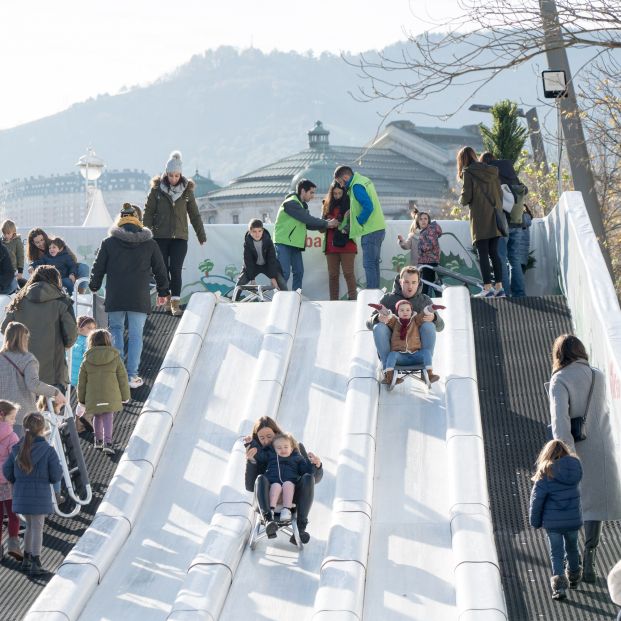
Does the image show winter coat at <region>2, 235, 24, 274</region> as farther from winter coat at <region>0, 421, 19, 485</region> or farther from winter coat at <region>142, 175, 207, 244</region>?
winter coat at <region>0, 421, 19, 485</region>

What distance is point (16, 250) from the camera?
18156 mm

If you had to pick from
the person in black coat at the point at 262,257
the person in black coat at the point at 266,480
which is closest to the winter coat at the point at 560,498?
the person in black coat at the point at 266,480

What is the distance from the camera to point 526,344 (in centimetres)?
1538

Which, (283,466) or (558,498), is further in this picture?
(283,466)

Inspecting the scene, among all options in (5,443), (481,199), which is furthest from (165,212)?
(5,443)

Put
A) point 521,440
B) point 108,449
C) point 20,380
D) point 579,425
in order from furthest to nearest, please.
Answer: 1. point 108,449
2. point 521,440
3. point 20,380
4. point 579,425

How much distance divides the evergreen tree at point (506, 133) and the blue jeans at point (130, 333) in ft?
23.2

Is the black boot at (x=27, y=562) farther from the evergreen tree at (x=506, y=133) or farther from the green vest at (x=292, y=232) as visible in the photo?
the evergreen tree at (x=506, y=133)

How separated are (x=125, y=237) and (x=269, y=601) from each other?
18.4 feet

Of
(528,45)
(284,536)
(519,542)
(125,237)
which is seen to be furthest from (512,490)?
(125,237)

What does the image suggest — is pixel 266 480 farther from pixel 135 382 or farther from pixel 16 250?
pixel 16 250

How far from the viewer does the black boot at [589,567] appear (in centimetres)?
1078

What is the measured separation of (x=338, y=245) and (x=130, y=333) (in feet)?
12.8

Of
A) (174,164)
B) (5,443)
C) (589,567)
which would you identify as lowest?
(589,567)
